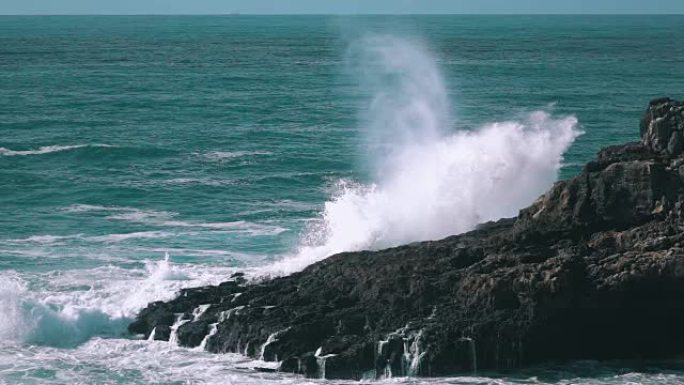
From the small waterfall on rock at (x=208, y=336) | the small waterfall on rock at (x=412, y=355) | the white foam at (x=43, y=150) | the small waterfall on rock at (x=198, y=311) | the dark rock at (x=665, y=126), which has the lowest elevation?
the small waterfall on rock at (x=412, y=355)

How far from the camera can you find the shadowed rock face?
91.2 feet

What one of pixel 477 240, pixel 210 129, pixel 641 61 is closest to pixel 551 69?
pixel 641 61

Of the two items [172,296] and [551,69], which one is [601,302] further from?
[551,69]

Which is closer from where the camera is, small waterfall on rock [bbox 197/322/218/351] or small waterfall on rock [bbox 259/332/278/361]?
small waterfall on rock [bbox 259/332/278/361]

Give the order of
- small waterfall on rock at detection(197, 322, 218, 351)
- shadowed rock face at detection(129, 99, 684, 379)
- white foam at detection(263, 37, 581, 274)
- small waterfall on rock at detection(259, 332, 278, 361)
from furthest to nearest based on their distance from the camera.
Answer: white foam at detection(263, 37, 581, 274), small waterfall on rock at detection(197, 322, 218, 351), small waterfall on rock at detection(259, 332, 278, 361), shadowed rock face at detection(129, 99, 684, 379)

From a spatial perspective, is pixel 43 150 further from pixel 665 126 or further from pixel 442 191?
pixel 665 126

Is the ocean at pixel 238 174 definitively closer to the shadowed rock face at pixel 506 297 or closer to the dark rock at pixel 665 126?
the shadowed rock face at pixel 506 297

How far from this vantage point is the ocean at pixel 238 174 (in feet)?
104

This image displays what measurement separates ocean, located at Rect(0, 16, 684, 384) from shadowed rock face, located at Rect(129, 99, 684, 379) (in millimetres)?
701

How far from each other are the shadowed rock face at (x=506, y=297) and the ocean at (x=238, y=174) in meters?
0.70

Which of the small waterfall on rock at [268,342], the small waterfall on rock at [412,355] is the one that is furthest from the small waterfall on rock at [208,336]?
the small waterfall on rock at [412,355]

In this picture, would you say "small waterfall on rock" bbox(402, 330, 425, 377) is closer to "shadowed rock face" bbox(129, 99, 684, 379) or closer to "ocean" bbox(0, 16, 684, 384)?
"shadowed rock face" bbox(129, 99, 684, 379)

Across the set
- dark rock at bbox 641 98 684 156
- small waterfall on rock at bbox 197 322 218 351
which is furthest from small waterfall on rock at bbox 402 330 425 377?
dark rock at bbox 641 98 684 156

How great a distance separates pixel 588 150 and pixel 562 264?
94.6 ft
